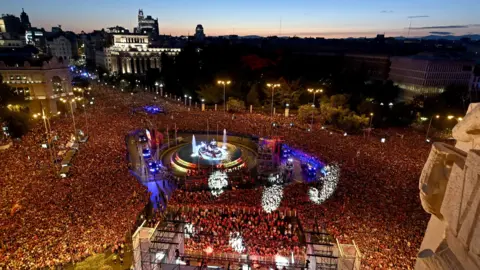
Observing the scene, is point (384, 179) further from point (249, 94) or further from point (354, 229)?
point (249, 94)

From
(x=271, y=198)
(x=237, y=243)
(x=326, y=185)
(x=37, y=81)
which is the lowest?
(x=237, y=243)

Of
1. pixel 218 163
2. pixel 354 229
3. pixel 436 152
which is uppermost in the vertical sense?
pixel 436 152

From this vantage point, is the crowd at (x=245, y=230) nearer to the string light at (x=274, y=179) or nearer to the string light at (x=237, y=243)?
the string light at (x=237, y=243)

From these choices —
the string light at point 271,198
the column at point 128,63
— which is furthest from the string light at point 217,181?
the column at point 128,63

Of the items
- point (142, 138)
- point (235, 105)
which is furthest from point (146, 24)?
point (142, 138)

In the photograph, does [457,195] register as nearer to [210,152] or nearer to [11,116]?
[210,152]

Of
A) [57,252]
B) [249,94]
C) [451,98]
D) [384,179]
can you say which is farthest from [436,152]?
[451,98]
